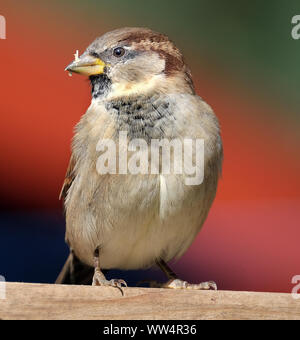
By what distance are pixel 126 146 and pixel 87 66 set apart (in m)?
0.36

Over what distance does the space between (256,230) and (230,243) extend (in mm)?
152

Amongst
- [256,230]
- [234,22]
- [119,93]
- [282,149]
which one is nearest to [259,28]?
[234,22]

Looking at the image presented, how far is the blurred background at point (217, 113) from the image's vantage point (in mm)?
2953

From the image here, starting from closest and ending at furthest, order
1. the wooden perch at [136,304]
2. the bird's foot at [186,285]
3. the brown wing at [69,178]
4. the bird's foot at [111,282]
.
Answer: the wooden perch at [136,304] → the bird's foot at [111,282] → the bird's foot at [186,285] → the brown wing at [69,178]

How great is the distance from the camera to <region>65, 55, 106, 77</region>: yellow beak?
2406 millimetres

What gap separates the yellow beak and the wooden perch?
0.84 m

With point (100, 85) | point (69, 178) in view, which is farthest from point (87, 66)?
point (69, 178)

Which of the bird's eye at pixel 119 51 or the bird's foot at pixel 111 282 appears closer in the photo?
the bird's foot at pixel 111 282

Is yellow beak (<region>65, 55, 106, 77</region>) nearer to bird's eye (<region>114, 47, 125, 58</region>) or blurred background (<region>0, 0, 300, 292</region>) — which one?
bird's eye (<region>114, 47, 125, 58</region>)

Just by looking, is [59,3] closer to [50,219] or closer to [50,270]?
[50,219]

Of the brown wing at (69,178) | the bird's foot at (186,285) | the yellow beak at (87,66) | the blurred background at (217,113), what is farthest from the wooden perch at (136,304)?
the blurred background at (217,113)

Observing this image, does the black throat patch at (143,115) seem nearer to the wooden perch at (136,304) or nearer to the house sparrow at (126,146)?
the house sparrow at (126,146)

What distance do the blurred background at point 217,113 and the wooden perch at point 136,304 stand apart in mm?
1088

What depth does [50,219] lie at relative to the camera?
3084mm
